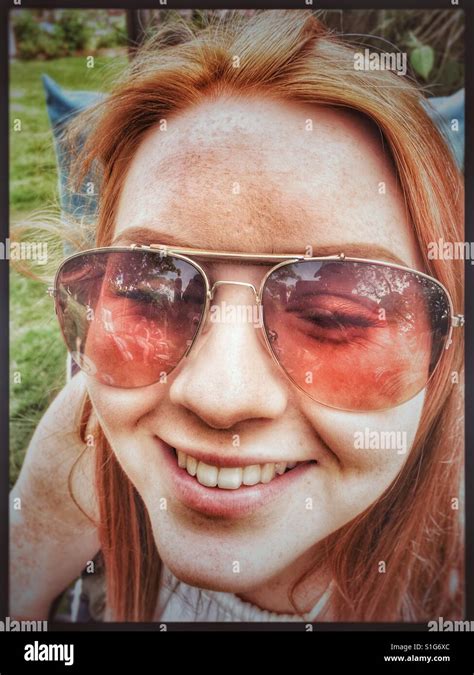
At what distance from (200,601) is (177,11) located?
6.70 ft

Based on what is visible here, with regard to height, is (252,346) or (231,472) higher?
(252,346)

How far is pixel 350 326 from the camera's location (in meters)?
2.00

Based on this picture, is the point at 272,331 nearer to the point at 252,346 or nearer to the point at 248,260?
the point at 252,346

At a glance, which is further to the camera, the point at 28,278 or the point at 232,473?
the point at 28,278

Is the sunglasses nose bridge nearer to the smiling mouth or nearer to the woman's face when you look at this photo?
the woman's face

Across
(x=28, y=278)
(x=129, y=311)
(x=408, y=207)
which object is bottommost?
(x=129, y=311)

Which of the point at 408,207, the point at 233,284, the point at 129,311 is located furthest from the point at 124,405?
the point at 408,207

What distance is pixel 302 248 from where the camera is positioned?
2002 millimetres

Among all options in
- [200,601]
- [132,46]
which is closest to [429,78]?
[132,46]

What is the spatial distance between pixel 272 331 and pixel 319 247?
31 centimetres

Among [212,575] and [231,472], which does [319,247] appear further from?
[212,575]

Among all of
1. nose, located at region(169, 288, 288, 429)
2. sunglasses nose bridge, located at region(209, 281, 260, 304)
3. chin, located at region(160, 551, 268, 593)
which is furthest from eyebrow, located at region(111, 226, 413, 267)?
chin, located at region(160, 551, 268, 593)

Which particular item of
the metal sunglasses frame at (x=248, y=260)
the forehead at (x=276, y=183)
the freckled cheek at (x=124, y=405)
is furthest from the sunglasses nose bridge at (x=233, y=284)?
the freckled cheek at (x=124, y=405)
